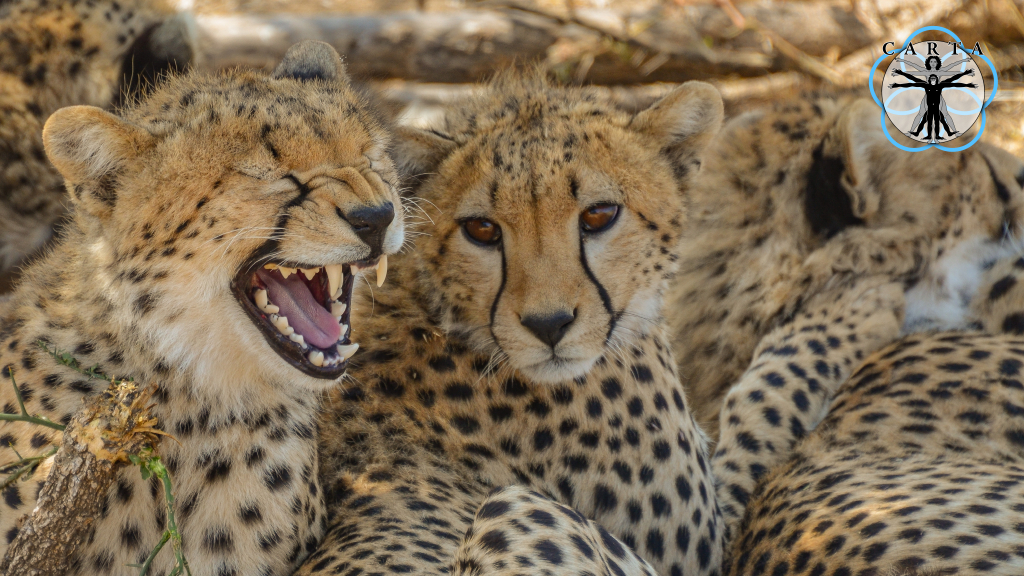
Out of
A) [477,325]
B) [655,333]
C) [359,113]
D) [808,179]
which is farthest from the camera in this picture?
[808,179]

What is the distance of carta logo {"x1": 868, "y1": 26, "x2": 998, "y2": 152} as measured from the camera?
3648 millimetres

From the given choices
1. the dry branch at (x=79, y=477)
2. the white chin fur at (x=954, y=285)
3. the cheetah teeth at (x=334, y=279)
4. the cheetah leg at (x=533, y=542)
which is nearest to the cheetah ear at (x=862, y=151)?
the white chin fur at (x=954, y=285)

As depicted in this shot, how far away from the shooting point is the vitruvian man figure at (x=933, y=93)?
3.67 metres

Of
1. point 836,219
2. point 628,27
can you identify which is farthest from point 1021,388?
point 628,27

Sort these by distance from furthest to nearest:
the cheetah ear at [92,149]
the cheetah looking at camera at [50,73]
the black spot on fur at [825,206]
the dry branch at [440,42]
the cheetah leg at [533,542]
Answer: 1. the dry branch at [440,42]
2. the black spot on fur at [825,206]
3. the cheetah looking at camera at [50,73]
4. the cheetah leg at [533,542]
5. the cheetah ear at [92,149]

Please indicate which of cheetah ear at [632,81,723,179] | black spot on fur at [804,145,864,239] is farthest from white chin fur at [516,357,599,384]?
black spot on fur at [804,145,864,239]

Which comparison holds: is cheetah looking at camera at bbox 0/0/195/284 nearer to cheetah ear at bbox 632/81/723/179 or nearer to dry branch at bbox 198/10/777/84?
cheetah ear at bbox 632/81/723/179

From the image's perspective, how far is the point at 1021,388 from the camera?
306cm

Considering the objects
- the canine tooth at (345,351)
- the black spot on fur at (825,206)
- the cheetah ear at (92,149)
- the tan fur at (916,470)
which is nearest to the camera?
the cheetah ear at (92,149)

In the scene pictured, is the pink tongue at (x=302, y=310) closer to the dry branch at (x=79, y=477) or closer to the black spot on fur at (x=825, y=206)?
the dry branch at (x=79, y=477)

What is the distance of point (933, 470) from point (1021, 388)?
1.52 ft

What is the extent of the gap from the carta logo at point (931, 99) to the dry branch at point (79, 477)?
2.54 m

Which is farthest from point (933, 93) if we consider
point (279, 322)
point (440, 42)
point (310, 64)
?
point (279, 322)

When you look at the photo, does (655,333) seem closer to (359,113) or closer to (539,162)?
(539,162)
